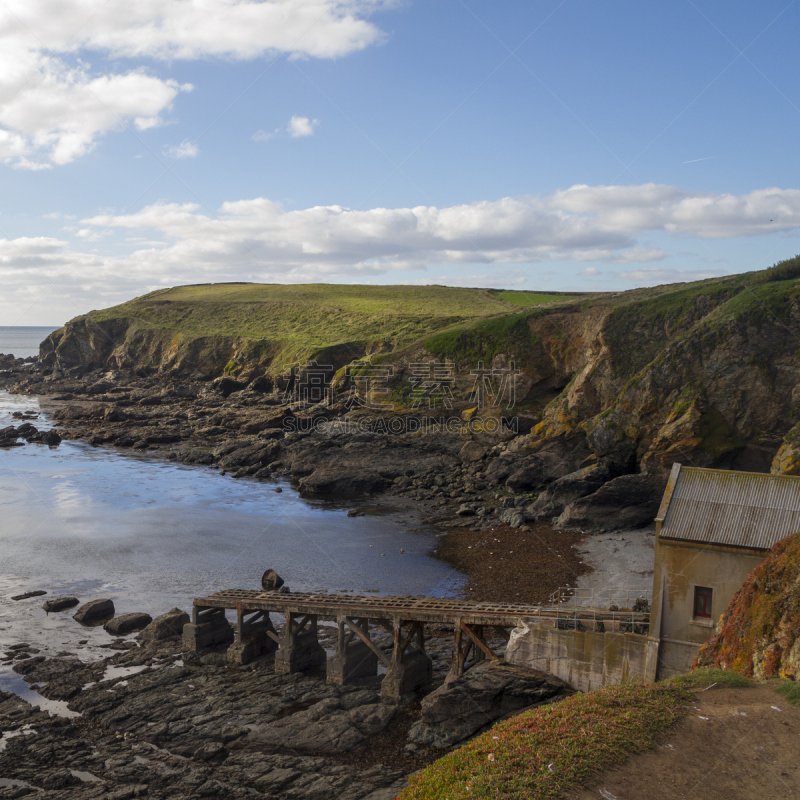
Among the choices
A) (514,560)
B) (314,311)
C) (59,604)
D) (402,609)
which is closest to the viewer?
(402,609)

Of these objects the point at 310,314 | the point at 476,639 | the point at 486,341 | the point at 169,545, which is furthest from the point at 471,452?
the point at 310,314

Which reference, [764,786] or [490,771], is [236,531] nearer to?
[490,771]

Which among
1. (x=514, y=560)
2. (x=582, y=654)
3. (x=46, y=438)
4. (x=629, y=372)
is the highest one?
(x=629, y=372)

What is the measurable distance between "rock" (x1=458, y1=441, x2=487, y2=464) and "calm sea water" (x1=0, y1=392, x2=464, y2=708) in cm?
1212

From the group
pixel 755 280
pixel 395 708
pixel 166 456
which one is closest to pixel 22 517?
pixel 166 456

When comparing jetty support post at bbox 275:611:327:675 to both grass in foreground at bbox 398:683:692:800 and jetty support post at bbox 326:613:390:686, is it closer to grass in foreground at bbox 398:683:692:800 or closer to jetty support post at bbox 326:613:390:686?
jetty support post at bbox 326:613:390:686

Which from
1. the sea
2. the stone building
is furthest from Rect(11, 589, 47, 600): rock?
the stone building

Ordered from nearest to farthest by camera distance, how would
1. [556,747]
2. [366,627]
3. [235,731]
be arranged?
[556,747] → [235,731] → [366,627]

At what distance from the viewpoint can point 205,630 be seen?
29.9 m

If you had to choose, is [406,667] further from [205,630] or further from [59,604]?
[59,604]

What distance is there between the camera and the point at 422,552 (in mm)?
43875

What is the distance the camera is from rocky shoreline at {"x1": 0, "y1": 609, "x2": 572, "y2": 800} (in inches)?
795

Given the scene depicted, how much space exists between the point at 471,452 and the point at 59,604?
38303 millimetres

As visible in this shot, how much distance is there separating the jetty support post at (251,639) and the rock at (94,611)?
8473mm
